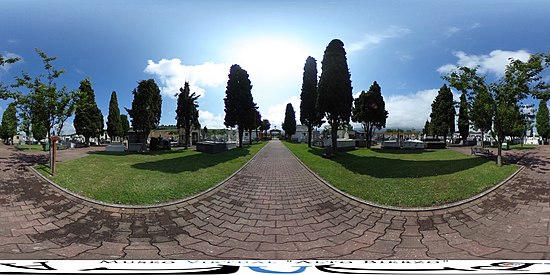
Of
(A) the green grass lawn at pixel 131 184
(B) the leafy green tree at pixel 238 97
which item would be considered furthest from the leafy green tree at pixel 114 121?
(A) the green grass lawn at pixel 131 184

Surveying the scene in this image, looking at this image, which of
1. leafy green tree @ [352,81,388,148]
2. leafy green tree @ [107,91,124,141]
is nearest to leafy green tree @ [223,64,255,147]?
leafy green tree @ [352,81,388,148]

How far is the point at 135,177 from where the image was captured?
6777 millimetres

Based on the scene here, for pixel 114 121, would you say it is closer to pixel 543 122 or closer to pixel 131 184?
pixel 131 184

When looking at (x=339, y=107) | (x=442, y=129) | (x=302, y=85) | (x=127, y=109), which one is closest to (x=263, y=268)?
(x=339, y=107)

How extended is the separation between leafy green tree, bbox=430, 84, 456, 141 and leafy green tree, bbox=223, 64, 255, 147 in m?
23.6

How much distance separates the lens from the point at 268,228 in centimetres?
412

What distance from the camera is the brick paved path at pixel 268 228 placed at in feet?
11.0

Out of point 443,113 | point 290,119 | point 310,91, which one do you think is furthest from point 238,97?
point 290,119

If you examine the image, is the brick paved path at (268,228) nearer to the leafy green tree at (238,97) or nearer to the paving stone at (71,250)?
the paving stone at (71,250)

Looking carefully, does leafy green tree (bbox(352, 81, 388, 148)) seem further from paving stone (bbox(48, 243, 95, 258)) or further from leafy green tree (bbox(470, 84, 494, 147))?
paving stone (bbox(48, 243, 95, 258))

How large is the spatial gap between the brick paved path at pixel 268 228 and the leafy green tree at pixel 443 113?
2714cm

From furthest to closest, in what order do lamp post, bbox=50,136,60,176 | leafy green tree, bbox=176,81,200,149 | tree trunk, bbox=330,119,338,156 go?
leafy green tree, bbox=176,81,200,149 → tree trunk, bbox=330,119,338,156 → lamp post, bbox=50,136,60,176

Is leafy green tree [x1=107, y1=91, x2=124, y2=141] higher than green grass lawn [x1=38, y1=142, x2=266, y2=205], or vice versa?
leafy green tree [x1=107, y1=91, x2=124, y2=141]

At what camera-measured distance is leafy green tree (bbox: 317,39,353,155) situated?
15.0 metres
